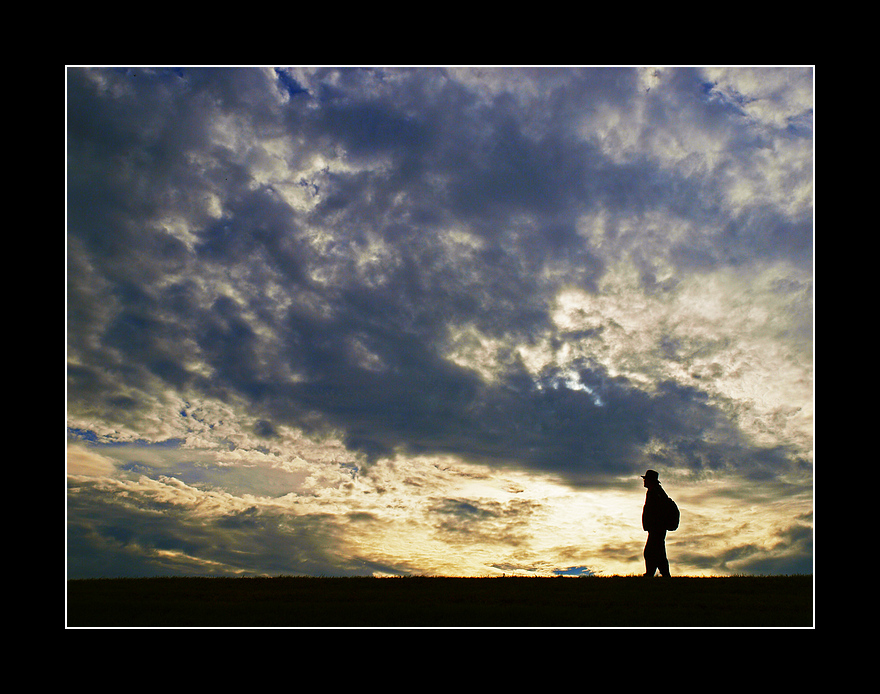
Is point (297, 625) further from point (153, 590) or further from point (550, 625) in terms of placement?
point (153, 590)

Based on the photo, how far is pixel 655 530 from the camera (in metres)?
20.0

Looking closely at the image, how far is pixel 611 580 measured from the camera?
18.8 meters

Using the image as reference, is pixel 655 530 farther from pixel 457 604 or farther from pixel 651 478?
pixel 457 604

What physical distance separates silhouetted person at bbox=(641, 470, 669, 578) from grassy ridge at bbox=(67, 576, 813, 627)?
1.39 metres

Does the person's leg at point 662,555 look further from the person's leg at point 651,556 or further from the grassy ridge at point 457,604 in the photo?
the grassy ridge at point 457,604

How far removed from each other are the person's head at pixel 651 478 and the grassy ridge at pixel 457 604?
3.29 metres

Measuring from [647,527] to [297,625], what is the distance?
482 inches

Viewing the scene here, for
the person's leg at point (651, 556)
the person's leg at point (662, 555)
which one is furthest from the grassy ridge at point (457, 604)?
the person's leg at point (662, 555)

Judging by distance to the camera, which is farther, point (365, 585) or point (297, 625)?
point (365, 585)

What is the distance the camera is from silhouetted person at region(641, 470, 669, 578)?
19.8 m

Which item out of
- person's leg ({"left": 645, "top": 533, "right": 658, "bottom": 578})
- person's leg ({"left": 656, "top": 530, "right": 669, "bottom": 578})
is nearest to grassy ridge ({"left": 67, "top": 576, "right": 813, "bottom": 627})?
person's leg ({"left": 645, "top": 533, "right": 658, "bottom": 578})

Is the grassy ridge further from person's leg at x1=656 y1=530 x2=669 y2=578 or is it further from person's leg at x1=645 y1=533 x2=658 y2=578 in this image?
person's leg at x1=656 y1=530 x2=669 y2=578
